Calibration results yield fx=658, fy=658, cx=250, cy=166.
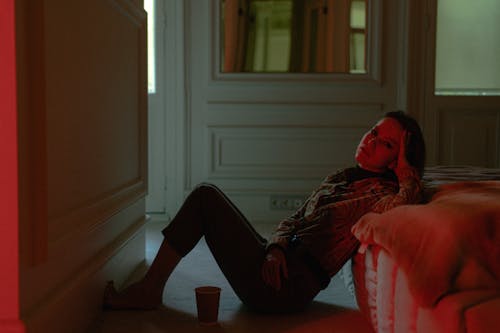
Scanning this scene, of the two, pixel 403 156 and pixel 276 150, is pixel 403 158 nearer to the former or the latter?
pixel 403 156

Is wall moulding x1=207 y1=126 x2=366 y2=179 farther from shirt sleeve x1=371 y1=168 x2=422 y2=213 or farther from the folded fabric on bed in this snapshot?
the folded fabric on bed

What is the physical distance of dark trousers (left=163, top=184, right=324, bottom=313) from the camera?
197 cm

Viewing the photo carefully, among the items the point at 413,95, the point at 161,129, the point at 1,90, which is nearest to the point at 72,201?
the point at 1,90

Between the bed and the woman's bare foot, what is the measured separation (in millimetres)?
815

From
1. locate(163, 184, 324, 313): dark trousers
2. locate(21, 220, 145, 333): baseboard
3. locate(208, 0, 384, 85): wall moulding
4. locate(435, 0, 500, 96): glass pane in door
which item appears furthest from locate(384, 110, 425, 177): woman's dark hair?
locate(435, 0, 500, 96): glass pane in door

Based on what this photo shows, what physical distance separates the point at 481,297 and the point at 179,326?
99 centimetres

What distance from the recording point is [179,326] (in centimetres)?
199

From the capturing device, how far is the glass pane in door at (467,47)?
13.8 feet

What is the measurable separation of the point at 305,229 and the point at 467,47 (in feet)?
8.97

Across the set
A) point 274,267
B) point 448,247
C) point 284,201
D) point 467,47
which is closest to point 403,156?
point 274,267

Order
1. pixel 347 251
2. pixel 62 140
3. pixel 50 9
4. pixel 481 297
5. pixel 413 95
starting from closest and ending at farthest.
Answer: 1. pixel 481 297
2. pixel 50 9
3. pixel 62 140
4. pixel 347 251
5. pixel 413 95

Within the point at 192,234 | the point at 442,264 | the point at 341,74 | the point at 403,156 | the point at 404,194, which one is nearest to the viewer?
the point at 442,264

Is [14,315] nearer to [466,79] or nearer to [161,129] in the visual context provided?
[161,129]

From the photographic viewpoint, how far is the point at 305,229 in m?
1.97
